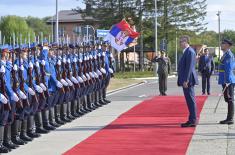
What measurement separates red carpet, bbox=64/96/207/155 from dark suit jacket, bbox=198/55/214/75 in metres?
7.00

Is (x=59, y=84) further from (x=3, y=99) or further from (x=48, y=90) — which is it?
(x=3, y=99)

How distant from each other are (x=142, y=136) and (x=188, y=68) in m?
2.08

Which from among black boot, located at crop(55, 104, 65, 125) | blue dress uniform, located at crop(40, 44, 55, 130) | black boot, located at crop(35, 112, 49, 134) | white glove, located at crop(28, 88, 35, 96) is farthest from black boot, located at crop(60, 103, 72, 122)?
white glove, located at crop(28, 88, 35, 96)

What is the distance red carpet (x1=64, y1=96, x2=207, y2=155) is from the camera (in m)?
10.2

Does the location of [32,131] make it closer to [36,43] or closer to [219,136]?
[36,43]

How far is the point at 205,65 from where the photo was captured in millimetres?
23672

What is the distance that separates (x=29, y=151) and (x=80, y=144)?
1.06m

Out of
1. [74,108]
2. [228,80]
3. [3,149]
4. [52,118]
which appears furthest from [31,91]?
[228,80]

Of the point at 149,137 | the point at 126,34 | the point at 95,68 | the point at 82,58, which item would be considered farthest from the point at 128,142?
the point at 126,34

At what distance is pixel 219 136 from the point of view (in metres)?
11.6

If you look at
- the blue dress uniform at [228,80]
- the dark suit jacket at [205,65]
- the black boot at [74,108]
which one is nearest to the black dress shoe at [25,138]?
the black boot at [74,108]

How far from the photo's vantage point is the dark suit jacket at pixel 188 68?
1298 centimetres

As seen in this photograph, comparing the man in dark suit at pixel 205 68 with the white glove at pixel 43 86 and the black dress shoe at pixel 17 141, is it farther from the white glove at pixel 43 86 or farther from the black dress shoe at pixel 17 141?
the black dress shoe at pixel 17 141

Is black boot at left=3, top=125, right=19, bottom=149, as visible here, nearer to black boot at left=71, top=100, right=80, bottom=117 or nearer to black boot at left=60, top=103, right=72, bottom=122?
black boot at left=60, top=103, right=72, bottom=122
